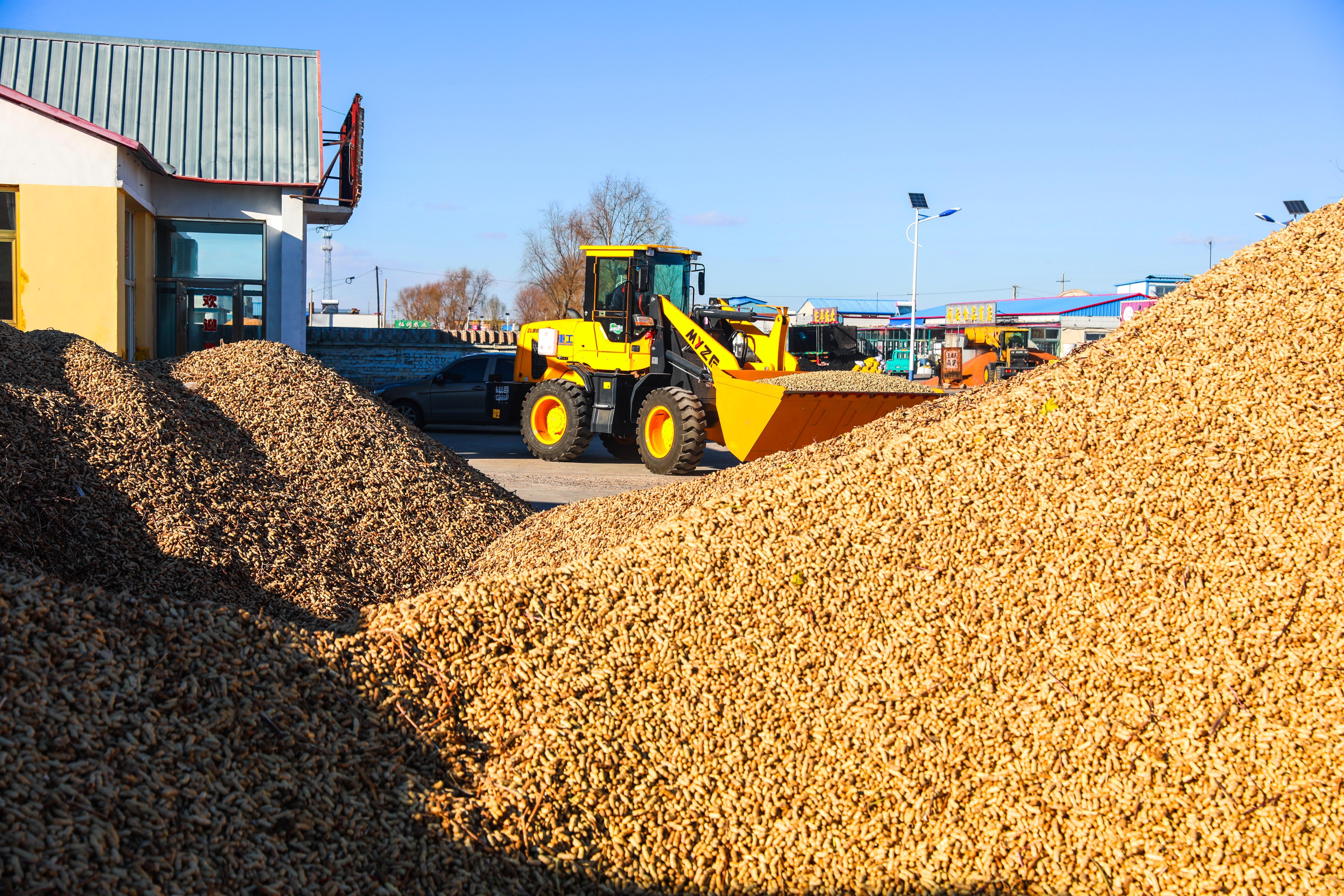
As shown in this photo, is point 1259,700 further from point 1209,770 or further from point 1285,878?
point 1285,878

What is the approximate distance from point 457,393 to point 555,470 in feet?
15.0

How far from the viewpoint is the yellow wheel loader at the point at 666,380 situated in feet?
34.6

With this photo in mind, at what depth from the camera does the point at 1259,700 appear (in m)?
3.66

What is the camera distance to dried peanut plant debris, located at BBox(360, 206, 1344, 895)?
3426 millimetres

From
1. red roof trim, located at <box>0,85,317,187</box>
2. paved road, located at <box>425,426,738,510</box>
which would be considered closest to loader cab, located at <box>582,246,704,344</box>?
Answer: paved road, located at <box>425,426,738,510</box>

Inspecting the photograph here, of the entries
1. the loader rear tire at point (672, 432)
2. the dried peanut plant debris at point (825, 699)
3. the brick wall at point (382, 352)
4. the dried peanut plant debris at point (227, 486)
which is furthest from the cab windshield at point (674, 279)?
the brick wall at point (382, 352)

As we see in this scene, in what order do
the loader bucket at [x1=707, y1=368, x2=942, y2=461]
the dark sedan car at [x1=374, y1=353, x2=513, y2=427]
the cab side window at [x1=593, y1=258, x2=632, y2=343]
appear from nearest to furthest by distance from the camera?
1. the loader bucket at [x1=707, y1=368, x2=942, y2=461]
2. the cab side window at [x1=593, y1=258, x2=632, y2=343]
3. the dark sedan car at [x1=374, y1=353, x2=513, y2=427]

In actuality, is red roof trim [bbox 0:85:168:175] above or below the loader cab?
above

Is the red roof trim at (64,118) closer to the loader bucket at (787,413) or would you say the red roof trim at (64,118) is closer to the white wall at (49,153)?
the white wall at (49,153)

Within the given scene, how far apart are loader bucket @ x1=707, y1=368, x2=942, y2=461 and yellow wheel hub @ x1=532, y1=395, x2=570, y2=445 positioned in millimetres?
3535

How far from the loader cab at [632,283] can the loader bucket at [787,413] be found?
225cm

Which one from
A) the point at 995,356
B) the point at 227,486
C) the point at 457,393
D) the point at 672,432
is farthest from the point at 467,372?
the point at 995,356

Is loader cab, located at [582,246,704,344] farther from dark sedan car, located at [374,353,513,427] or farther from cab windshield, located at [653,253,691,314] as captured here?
dark sedan car, located at [374,353,513,427]

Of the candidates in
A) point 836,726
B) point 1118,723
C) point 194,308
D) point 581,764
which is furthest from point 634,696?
point 194,308
